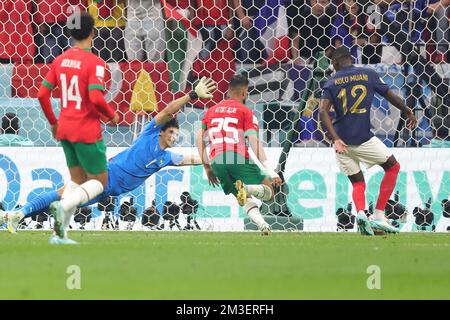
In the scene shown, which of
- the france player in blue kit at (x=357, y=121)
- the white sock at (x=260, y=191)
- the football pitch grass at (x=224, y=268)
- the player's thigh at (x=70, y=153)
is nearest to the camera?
the football pitch grass at (x=224, y=268)

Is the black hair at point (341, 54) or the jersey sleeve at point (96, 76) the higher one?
the black hair at point (341, 54)

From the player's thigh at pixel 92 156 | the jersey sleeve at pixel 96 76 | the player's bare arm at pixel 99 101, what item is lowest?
the player's thigh at pixel 92 156

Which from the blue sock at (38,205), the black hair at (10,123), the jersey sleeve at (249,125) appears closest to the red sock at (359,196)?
the jersey sleeve at (249,125)

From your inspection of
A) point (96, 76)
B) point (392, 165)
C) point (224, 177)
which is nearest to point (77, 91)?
point (96, 76)

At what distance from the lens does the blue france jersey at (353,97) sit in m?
11.1

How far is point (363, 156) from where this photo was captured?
1120 centimetres

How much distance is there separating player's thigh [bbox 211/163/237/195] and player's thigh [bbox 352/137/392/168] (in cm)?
125

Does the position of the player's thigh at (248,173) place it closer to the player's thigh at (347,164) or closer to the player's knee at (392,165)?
the player's thigh at (347,164)

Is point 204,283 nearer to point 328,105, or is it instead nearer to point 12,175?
point 328,105

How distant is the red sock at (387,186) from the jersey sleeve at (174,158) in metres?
1.96

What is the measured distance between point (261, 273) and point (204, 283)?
0.62 m

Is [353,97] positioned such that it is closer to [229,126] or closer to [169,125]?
[229,126]

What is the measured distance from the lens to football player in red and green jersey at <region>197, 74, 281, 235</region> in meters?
11.2

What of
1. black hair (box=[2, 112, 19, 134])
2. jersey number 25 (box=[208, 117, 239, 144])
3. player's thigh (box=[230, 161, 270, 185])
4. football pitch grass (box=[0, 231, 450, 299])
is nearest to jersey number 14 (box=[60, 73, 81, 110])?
football pitch grass (box=[0, 231, 450, 299])
